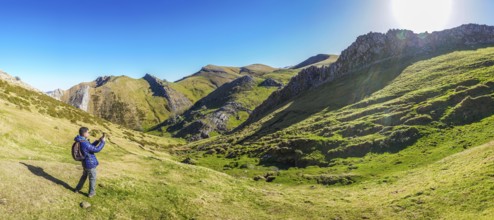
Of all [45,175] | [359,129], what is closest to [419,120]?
[359,129]

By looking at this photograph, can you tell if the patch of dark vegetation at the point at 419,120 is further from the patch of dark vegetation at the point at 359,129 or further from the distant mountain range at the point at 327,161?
the patch of dark vegetation at the point at 359,129

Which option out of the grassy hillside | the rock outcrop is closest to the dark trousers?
the grassy hillside

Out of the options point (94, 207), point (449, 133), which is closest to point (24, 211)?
point (94, 207)

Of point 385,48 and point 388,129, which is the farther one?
point 385,48

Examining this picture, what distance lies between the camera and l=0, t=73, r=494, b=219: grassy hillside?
64.5ft

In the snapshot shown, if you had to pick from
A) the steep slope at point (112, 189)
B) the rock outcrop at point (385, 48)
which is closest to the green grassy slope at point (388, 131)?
the steep slope at point (112, 189)

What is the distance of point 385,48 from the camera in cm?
15662

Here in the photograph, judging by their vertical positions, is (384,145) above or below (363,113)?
below

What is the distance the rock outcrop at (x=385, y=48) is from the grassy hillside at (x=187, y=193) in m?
123

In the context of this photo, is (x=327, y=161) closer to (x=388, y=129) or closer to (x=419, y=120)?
→ (x=388, y=129)

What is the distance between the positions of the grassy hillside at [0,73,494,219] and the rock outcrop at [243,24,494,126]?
403ft

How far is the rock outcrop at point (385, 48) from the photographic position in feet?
470

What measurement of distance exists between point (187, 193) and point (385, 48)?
502 feet

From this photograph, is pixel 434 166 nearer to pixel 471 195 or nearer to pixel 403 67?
pixel 471 195
